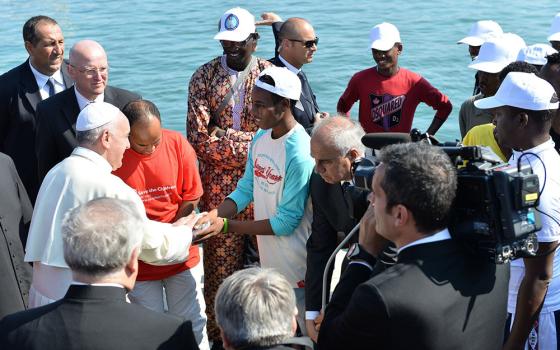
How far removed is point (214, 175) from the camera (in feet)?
17.6

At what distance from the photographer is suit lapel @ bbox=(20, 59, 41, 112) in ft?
17.8

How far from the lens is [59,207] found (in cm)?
368

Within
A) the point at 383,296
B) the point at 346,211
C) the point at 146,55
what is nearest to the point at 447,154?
the point at 383,296

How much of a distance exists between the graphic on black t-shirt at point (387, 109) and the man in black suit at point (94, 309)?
388 centimetres

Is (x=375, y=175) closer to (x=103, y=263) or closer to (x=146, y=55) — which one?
(x=103, y=263)

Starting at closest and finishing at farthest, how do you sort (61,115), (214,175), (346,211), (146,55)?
(346,211) → (61,115) → (214,175) → (146,55)

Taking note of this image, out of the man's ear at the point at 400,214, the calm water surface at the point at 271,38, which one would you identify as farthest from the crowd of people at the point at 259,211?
the calm water surface at the point at 271,38

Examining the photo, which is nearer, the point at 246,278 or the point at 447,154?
the point at 246,278

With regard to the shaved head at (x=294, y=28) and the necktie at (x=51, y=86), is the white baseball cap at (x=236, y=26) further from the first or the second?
the necktie at (x=51, y=86)

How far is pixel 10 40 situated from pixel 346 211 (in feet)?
43.1

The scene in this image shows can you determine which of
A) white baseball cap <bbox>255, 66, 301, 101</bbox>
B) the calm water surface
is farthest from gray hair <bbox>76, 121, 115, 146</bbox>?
the calm water surface

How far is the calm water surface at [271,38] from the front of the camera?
12.9 m

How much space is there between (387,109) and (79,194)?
323 centimetres

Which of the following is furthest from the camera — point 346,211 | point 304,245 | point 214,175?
point 214,175
